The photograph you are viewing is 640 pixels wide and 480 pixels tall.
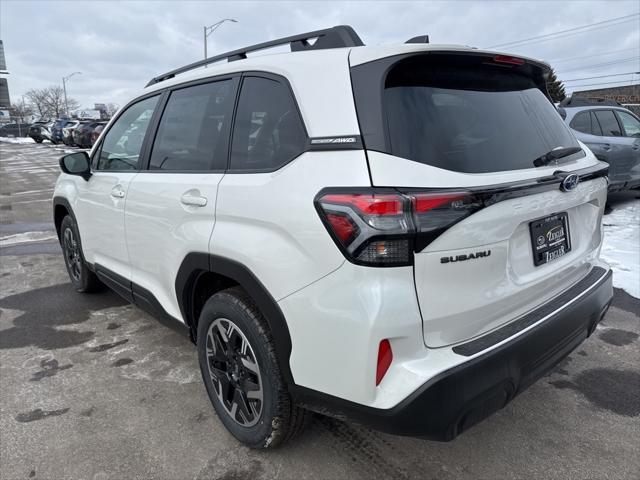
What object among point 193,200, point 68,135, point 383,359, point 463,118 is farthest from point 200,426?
point 68,135

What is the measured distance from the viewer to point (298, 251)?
189 cm

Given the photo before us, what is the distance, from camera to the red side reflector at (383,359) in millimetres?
1715

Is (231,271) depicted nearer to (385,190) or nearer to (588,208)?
(385,190)

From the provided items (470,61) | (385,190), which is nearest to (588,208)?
(470,61)

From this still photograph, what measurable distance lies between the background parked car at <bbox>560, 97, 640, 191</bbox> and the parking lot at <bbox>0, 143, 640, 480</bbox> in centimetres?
472

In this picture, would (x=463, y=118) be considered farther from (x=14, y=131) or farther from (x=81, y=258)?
(x=14, y=131)

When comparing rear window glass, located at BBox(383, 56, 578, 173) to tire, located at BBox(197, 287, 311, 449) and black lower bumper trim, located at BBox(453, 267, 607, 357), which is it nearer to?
black lower bumper trim, located at BBox(453, 267, 607, 357)

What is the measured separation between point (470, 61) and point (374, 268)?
109 centimetres

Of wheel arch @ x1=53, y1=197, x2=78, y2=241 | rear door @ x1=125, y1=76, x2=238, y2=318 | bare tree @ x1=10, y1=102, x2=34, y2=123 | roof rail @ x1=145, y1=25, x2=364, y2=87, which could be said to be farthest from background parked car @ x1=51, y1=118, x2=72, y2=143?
bare tree @ x1=10, y1=102, x2=34, y2=123

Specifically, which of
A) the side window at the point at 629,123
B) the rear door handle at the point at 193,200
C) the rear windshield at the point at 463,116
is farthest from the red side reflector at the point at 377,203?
the side window at the point at 629,123

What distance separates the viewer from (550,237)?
85.5 inches

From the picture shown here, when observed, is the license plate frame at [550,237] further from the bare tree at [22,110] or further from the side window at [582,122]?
the bare tree at [22,110]

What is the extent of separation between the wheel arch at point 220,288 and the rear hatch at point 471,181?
0.61m

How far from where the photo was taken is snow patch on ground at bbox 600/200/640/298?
15.7 ft
